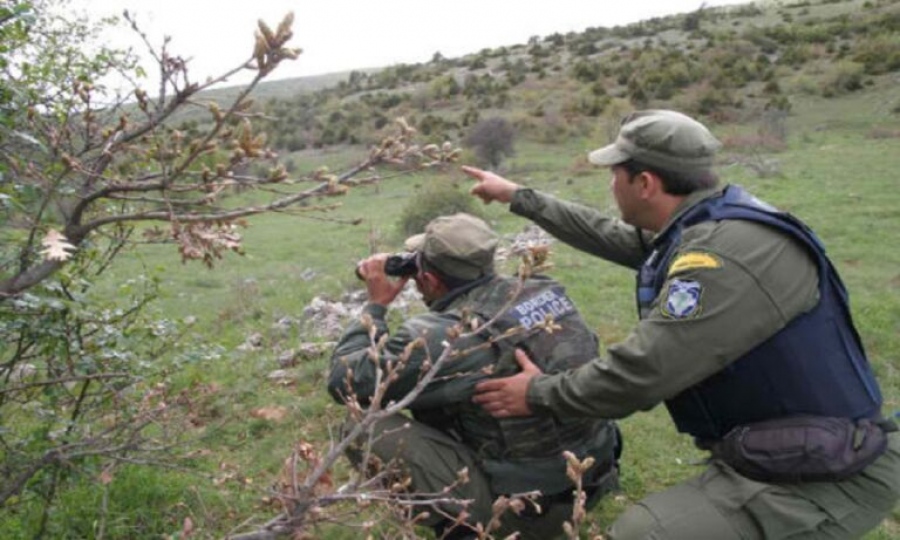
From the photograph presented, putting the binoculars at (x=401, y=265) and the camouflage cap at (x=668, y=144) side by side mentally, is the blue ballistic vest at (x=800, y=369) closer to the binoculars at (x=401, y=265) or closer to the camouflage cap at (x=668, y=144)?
the camouflage cap at (x=668, y=144)

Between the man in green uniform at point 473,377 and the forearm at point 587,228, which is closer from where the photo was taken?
the man in green uniform at point 473,377

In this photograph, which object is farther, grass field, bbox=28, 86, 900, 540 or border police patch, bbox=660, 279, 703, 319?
grass field, bbox=28, 86, 900, 540

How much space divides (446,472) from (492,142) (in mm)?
16427

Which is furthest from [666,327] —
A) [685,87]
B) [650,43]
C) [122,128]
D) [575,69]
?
[650,43]

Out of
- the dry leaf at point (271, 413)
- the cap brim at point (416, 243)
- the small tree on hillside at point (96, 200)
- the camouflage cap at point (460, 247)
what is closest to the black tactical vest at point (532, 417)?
the camouflage cap at point (460, 247)

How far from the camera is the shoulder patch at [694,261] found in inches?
87.0

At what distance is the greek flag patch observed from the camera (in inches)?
108

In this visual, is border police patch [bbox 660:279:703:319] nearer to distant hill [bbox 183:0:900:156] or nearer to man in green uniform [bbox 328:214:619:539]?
man in green uniform [bbox 328:214:619:539]

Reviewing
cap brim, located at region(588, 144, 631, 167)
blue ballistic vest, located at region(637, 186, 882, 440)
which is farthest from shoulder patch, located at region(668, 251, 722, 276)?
cap brim, located at region(588, 144, 631, 167)

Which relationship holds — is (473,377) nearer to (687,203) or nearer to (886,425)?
(687,203)

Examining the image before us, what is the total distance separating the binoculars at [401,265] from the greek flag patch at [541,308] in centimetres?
53

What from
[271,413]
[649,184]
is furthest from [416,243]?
[271,413]

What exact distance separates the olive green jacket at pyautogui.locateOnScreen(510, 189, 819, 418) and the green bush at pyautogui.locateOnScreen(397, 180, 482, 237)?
30.7ft

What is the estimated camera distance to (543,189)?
47.2ft
